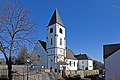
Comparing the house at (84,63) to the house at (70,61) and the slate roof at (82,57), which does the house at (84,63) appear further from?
the house at (70,61)

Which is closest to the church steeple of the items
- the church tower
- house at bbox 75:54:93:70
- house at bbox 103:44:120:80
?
the church tower

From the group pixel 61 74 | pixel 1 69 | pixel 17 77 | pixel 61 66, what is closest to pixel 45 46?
pixel 61 66

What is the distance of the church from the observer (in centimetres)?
6600

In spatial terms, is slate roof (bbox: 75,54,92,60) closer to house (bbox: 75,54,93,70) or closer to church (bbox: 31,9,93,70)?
house (bbox: 75,54,93,70)

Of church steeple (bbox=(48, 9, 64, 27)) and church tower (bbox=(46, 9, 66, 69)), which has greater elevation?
church steeple (bbox=(48, 9, 64, 27))

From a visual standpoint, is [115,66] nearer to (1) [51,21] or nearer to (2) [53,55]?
(2) [53,55]

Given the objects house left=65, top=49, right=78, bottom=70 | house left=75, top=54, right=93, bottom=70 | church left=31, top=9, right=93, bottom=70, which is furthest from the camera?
house left=75, top=54, right=93, bottom=70

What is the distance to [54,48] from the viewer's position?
6638 cm

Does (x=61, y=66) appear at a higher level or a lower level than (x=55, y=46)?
lower

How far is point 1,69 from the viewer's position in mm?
33812

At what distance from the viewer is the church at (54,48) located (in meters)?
66.0

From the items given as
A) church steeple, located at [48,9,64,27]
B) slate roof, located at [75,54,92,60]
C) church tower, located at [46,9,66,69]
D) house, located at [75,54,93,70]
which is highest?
church steeple, located at [48,9,64,27]

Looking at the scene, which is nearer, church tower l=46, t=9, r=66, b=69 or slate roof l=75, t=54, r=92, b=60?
church tower l=46, t=9, r=66, b=69

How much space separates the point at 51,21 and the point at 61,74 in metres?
28.5
